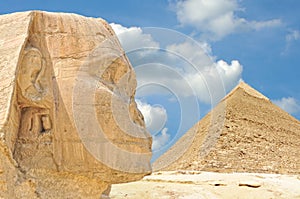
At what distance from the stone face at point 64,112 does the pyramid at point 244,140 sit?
199 ft

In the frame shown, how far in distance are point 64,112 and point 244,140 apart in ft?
234

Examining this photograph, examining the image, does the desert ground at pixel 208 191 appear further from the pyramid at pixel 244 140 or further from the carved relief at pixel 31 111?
the pyramid at pixel 244 140

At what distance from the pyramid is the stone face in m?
60.8

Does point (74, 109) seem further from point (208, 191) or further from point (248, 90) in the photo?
point (248, 90)

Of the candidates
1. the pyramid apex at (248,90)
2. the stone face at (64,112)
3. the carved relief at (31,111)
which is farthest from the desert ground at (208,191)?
the pyramid apex at (248,90)

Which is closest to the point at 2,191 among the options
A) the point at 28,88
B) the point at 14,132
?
the point at 14,132

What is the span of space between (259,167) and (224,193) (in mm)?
60959

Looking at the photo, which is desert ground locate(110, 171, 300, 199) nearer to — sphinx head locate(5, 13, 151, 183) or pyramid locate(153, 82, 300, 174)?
sphinx head locate(5, 13, 151, 183)

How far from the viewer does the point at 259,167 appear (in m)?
70.1

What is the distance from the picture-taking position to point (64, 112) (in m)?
3.36

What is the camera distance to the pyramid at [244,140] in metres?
68.3

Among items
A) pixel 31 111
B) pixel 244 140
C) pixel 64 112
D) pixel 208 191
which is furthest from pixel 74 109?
pixel 244 140

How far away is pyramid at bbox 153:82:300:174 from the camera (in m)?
68.3

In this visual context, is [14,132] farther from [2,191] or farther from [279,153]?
[279,153]
